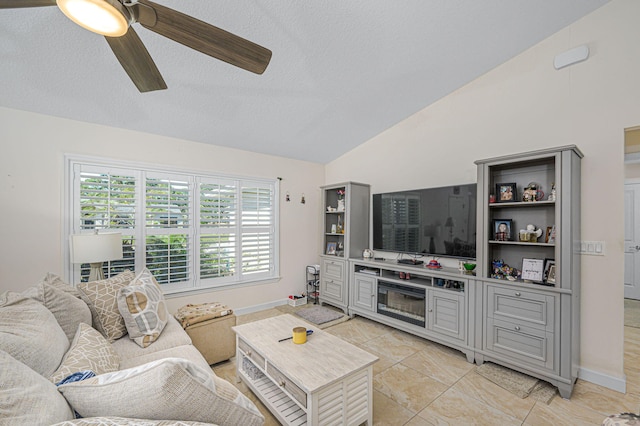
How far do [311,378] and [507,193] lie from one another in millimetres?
2460

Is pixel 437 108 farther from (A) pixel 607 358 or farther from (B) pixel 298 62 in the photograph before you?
(A) pixel 607 358

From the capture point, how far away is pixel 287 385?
1711 mm

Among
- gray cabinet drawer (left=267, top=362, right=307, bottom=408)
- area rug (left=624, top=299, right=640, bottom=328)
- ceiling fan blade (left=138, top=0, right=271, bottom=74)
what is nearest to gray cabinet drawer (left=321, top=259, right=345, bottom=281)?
gray cabinet drawer (left=267, top=362, right=307, bottom=408)

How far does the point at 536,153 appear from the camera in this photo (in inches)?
91.9

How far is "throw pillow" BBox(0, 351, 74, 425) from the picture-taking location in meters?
0.70

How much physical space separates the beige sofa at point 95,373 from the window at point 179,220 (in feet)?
3.86

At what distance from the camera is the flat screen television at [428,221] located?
2979 mm

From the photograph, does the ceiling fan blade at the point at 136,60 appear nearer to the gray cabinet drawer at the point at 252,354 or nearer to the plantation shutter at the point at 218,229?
the gray cabinet drawer at the point at 252,354

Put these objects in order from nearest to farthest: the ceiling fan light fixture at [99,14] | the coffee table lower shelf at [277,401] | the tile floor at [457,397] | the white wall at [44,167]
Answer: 1. the ceiling fan light fixture at [99,14]
2. the coffee table lower shelf at [277,401]
3. the tile floor at [457,397]
4. the white wall at [44,167]

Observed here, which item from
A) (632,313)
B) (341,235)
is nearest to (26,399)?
(341,235)

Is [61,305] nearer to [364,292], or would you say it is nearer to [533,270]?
[364,292]

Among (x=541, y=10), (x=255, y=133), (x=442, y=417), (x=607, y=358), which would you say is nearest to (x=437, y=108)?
(x=541, y=10)

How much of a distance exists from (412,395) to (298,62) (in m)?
2.91

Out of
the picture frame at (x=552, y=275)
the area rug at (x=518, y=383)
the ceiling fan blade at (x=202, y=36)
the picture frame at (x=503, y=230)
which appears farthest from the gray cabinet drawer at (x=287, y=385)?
the picture frame at (x=503, y=230)
